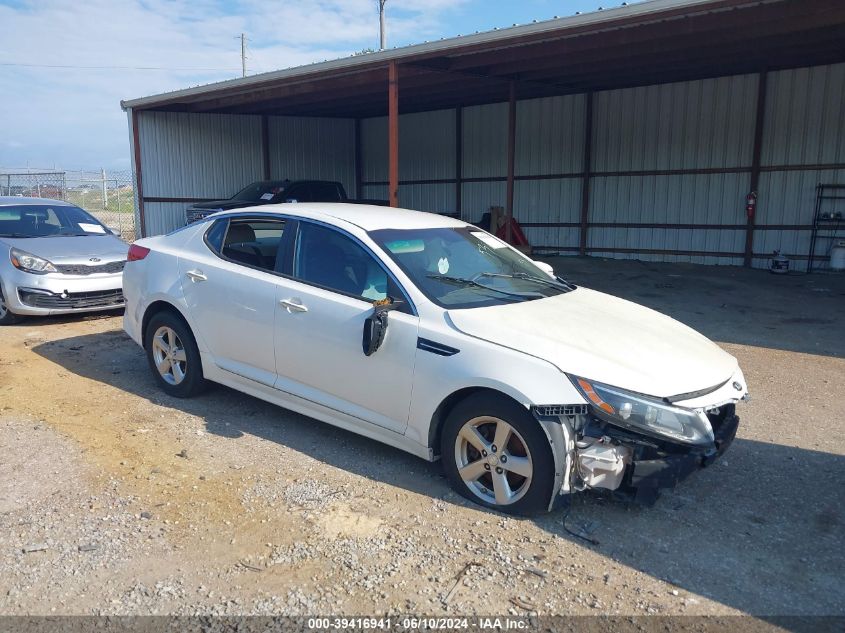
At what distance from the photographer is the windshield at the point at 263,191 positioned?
16.0m

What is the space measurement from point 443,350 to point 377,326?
463mm

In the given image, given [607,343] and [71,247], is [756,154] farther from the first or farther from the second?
[71,247]

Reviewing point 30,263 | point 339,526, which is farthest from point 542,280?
point 30,263

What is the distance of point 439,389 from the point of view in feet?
12.7

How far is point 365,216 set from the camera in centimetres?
497

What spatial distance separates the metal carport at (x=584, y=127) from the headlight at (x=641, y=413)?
628 centimetres

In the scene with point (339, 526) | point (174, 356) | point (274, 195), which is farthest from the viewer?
point (274, 195)

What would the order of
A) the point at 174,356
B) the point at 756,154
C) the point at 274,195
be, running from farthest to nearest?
the point at 274,195, the point at 756,154, the point at 174,356

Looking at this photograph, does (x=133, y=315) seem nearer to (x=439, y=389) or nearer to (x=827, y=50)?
(x=439, y=389)

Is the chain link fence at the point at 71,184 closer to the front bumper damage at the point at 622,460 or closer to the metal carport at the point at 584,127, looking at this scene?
the metal carport at the point at 584,127

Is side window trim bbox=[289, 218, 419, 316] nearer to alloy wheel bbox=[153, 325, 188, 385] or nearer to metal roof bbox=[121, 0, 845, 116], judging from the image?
alloy wheel bbox=[153, 325, 188, 385]

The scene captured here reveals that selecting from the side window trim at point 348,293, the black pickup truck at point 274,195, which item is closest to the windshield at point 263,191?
the black pickup truck at point 274,195

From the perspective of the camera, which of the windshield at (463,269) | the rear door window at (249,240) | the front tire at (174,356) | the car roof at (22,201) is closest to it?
the windshield at (463,269)

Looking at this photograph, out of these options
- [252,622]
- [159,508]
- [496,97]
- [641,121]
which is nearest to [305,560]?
[252,622]
